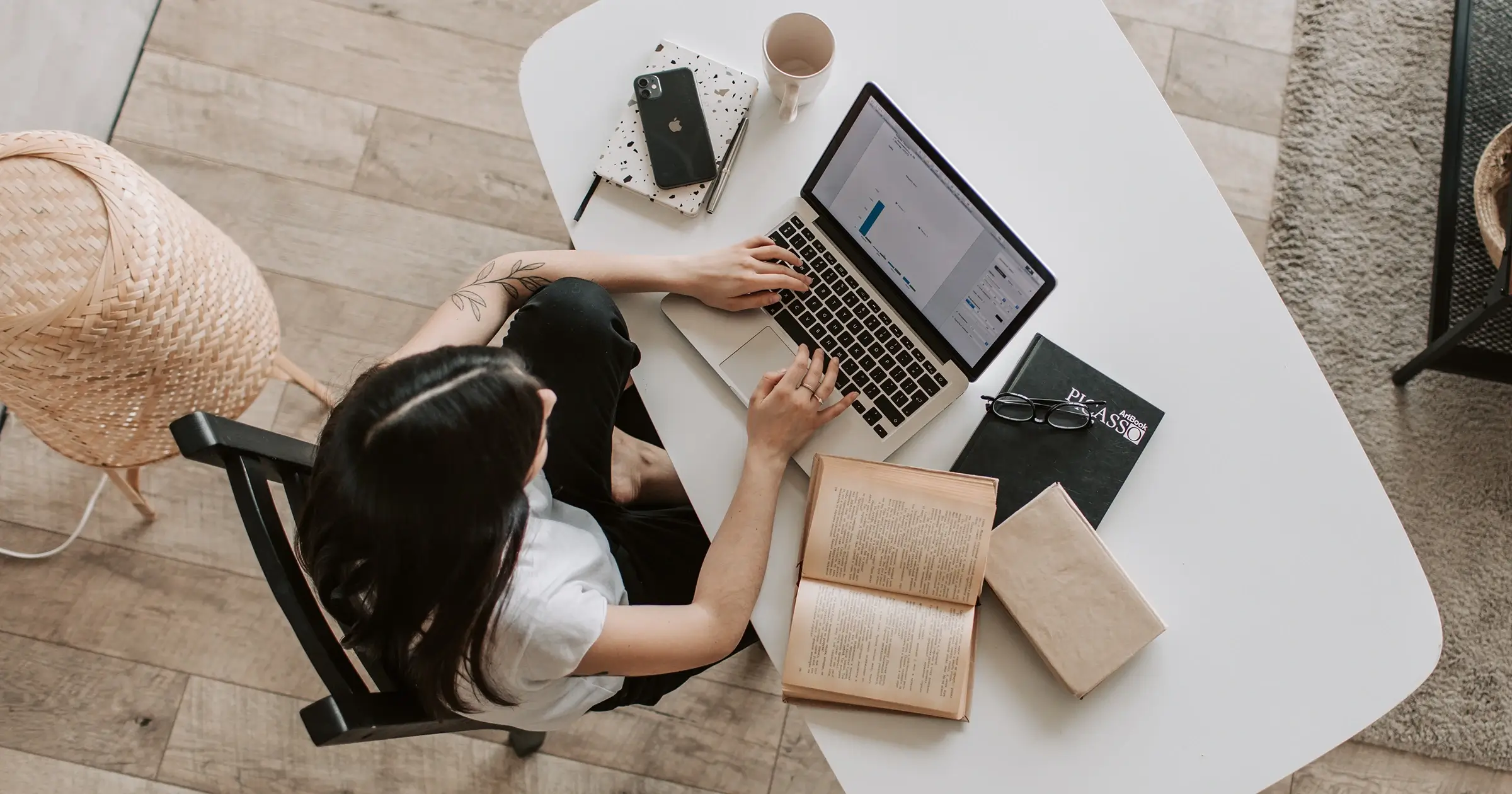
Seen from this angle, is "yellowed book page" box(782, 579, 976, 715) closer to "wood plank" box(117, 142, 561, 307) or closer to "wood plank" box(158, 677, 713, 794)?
"wood plank" box(158, 677, 713, 794)

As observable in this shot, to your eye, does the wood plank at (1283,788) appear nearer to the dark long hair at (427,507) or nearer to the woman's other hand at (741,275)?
the woman's other hand at (741,275)

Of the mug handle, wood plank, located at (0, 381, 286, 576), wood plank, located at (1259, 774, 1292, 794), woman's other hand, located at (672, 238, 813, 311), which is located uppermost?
the mug handle

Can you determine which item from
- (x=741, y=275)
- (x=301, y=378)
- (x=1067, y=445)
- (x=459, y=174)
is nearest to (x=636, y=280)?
(x=741, y=275)

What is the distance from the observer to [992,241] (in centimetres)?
93

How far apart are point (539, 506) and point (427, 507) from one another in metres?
0.21

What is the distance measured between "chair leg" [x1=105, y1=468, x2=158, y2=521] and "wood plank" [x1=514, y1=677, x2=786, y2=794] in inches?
29.8

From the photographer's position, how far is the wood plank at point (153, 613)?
5.11 feet

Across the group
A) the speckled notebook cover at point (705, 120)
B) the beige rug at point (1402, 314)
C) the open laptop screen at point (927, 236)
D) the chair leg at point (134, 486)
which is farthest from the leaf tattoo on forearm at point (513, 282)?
the beige rug at point (1402, 314)

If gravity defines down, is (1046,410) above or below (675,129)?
below

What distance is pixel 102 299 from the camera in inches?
43.5

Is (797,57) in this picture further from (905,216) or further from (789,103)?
(905,216)

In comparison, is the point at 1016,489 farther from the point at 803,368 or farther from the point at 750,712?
the point at 750,712

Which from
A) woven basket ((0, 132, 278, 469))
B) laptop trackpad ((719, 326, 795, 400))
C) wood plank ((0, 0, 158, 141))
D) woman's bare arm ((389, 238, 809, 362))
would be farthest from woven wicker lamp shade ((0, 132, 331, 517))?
laptop trackpad ((719, 326, 795, 400))

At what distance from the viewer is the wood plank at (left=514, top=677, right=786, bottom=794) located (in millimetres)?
1542
